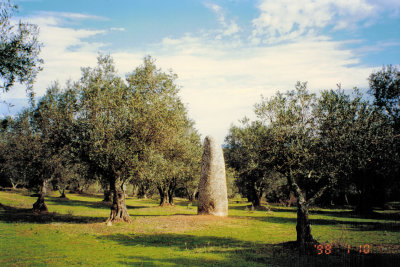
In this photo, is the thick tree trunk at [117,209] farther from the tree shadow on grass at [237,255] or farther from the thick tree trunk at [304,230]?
the thick tree trunk at [304,230]

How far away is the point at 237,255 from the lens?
14734mm

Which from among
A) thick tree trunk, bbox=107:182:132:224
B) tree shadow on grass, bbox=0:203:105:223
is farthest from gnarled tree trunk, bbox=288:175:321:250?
tree shadow on grass, bbox=0:203:105:223

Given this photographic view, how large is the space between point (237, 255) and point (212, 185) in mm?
16710

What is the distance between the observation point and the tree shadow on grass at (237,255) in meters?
13.2

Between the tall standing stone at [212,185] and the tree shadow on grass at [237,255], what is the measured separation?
1183 centimetres

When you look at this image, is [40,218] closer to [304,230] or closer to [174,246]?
[174,246]

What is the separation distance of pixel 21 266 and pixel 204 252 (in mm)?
9055

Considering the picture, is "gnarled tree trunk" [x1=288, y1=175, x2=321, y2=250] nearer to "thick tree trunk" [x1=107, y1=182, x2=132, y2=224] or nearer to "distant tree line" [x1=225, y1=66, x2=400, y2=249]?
"distant tree line" [x1=225, y1=66, x2=400, y2=249]

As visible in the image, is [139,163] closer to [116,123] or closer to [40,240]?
[116,123]

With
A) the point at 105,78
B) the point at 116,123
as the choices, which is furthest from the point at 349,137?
the point at 105,78

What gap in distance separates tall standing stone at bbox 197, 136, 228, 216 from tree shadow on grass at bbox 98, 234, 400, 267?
11833mm
